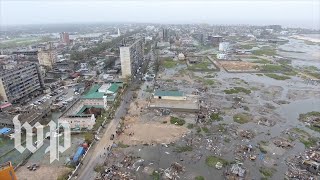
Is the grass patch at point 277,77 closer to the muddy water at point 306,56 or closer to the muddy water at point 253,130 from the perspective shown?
the muddy water at point 253,130

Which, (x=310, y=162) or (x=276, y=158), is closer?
(x=310, y=162)

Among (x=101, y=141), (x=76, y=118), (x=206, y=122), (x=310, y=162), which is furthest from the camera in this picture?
(x=206, y=122)

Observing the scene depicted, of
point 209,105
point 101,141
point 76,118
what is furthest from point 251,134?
point 76,118

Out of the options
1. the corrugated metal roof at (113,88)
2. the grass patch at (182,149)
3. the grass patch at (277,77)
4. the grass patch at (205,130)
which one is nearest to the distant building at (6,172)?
the grass patch at (182,149)

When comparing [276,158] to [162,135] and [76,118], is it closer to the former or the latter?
[162,135]

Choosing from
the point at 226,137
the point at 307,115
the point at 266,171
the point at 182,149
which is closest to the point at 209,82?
the point at 307,115

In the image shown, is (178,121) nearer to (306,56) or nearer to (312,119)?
(312,119)
